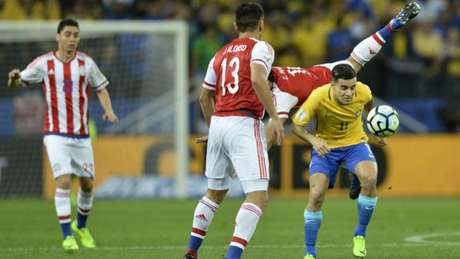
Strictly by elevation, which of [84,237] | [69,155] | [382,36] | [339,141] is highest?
[382,36]

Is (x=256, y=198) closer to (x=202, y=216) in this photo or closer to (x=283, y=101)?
(x=202, y=216)

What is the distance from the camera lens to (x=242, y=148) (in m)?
9.16

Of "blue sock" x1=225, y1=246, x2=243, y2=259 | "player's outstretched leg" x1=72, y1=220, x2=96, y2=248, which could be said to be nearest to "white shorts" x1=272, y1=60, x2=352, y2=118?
"blue sock" x1=225, y1=246, x2=243, y2=259

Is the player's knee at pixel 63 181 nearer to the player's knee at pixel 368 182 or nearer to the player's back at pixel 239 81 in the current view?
the player's back at pixel 239 81

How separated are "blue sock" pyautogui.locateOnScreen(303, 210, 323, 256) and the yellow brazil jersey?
81 cm

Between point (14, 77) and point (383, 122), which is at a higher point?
point (14, 77)

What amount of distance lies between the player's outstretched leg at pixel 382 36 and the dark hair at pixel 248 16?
2291mm

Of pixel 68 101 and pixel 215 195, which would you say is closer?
pixel 215 195

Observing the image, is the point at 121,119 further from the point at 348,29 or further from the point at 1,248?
the point at 1,248

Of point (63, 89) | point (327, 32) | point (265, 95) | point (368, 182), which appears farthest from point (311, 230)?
point (327, 32)

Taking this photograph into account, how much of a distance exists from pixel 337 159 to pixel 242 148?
1756mm

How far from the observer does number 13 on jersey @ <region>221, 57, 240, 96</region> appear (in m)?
9.28

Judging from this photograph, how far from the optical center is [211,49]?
22.3 m

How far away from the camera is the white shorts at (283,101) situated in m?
10.4
